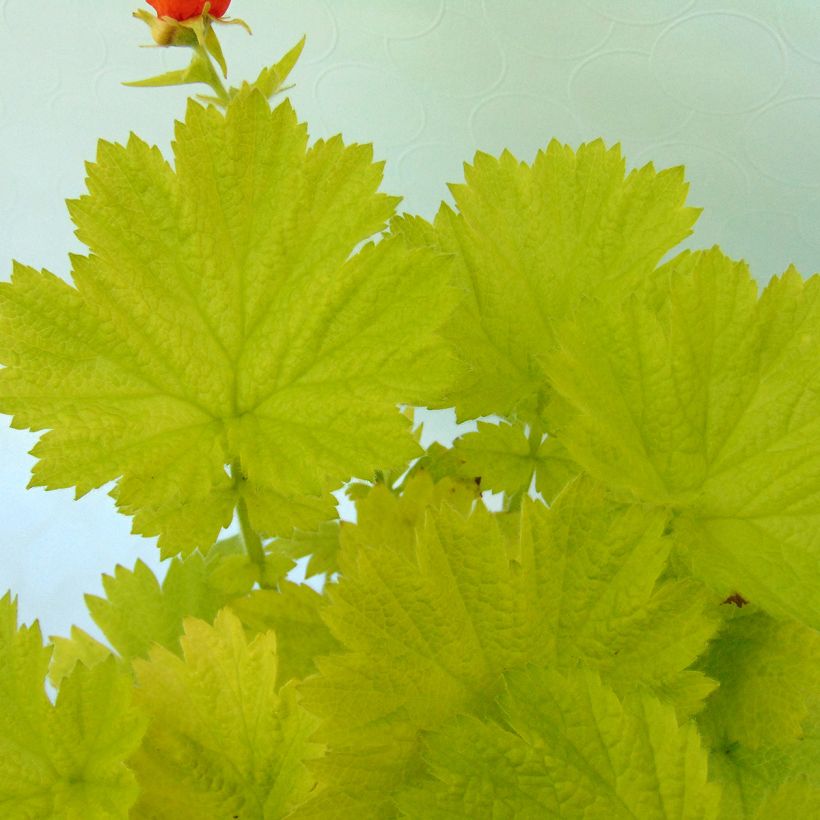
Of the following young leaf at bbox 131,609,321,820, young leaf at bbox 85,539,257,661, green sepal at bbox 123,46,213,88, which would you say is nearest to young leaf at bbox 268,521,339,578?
young leaf at bbox 85,539,257,661

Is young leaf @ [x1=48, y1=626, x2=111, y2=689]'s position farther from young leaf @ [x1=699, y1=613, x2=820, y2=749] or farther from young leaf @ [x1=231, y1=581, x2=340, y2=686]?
young leaf @ [x1=699, y1=613, x2=820, y2=749]

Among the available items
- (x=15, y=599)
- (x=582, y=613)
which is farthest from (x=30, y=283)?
(x=582, y=613)

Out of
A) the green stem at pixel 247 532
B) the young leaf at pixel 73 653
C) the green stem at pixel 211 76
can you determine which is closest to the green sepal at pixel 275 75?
the green stem at pixel 211 76

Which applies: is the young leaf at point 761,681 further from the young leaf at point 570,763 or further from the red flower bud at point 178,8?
the red flower bud at point 178,8

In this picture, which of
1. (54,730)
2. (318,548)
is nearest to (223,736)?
(54,730)

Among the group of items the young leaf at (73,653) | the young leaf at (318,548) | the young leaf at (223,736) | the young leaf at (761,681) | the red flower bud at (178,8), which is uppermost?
the red flower bud at (178,8)
